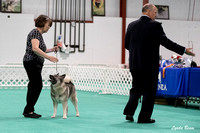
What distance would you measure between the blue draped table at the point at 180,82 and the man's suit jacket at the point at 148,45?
6.96 feet

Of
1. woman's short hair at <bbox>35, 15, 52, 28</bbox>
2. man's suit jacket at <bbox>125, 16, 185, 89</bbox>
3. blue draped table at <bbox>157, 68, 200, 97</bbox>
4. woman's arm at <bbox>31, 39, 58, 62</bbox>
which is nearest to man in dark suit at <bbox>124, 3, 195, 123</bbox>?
man's suit jacket at <bbox>125, 16, 185, 89</bbox>

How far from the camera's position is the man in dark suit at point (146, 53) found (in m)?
4.10

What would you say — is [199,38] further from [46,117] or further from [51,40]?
[46,117]

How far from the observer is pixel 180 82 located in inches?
248

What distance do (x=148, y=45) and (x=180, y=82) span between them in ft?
7.79

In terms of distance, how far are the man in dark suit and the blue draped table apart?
209 centimetres

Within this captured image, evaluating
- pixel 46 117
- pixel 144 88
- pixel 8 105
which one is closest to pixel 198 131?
pixel 144 88

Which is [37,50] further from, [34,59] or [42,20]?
[42,20]

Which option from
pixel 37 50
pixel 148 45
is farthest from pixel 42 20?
pixel 148 45

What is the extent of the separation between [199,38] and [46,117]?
1142 cm

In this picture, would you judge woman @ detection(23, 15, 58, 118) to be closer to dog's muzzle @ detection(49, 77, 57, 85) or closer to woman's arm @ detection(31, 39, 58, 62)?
woman's arm @ detection(31, 39, 58, 62)

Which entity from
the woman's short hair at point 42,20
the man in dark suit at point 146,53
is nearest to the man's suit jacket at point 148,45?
the man in dark suit at point 146,53

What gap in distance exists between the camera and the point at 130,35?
429 centimetres

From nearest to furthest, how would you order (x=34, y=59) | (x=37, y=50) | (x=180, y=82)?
(x=37, y=50) < (x=34, y=59) < (x=180, y=82)
